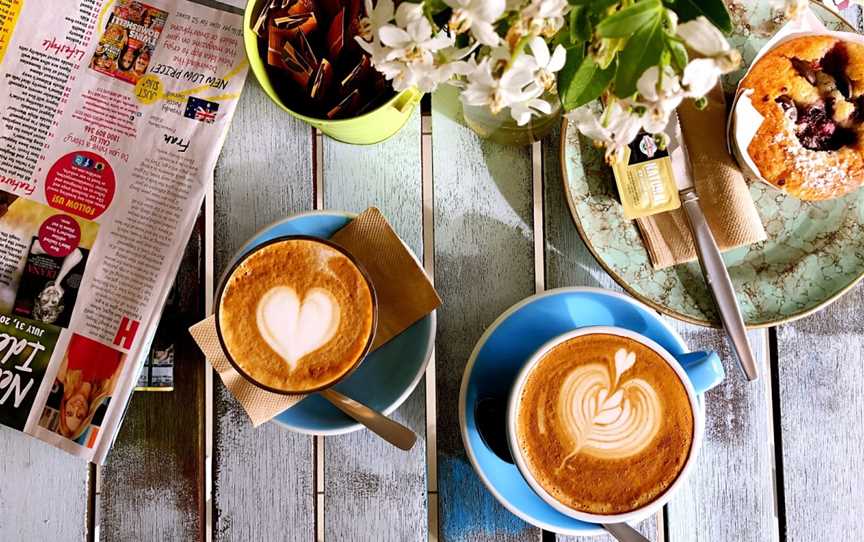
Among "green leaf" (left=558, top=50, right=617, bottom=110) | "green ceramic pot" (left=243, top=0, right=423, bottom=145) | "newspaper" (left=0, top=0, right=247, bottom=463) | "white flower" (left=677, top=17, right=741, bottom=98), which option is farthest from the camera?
"newspaper" (left=0, top=0, right=247, bottom=463)

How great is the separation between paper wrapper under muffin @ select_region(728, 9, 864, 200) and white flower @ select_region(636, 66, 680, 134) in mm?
377

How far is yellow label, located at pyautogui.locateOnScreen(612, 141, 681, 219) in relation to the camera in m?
0.79

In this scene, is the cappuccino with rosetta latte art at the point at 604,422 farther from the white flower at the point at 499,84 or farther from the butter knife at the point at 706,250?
the white flower at the point at 499,84

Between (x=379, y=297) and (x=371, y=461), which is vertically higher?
(x=379, y=297)

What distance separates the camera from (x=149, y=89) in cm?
89

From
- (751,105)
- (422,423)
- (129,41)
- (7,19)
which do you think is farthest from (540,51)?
(7,19)

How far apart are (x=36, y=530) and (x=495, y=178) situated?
29.3 inches

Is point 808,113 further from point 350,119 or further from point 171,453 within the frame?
point 171,453

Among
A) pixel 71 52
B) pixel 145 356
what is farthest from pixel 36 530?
pixel 71 52

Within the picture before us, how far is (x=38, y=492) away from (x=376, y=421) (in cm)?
47

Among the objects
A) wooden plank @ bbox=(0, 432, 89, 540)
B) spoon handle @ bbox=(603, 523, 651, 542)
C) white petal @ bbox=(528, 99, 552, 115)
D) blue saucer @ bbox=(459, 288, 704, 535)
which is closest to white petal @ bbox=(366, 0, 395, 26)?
white petal @ bbox=(528, 99, 552, 115)

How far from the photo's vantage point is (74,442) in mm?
869

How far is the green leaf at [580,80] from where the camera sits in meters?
0.53

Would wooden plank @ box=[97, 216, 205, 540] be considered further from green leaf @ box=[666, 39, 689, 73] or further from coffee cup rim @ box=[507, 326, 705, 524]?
green leaf @ box=[666, 39, 689, 73]
